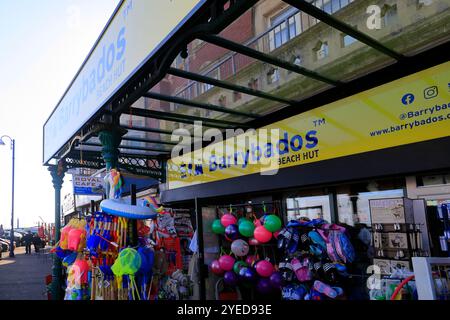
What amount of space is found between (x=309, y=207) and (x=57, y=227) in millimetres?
7305

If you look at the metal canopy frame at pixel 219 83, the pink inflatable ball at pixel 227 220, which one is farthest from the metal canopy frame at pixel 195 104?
the pink inflatable ball at pixel 227 220

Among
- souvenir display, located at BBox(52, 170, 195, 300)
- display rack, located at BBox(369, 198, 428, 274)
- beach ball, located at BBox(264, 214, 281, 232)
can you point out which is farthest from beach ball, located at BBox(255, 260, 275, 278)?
display rack, located at BBox(369, 198, 428, 274)

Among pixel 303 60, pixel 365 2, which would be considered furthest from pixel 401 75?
pixel 303 60

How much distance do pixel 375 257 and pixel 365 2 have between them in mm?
3437

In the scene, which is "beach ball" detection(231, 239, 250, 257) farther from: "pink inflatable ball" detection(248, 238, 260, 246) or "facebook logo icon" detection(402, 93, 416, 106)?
"facebook logo icon" detection(402, 93, 416, 106)

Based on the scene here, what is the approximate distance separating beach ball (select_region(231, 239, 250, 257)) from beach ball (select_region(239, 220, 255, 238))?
0.19 meters

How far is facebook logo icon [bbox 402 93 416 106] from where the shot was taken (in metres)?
4.64

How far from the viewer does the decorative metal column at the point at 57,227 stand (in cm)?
913

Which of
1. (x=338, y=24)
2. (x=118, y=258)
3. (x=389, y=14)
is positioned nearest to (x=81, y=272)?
(x=118, y=258)

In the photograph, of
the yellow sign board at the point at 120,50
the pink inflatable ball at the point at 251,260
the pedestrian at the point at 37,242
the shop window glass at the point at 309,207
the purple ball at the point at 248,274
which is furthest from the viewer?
the pedestrian at the point at 37,242

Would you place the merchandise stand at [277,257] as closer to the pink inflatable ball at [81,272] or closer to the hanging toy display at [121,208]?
the hanging toy display at [121,208]

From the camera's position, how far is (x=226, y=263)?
6879 mm

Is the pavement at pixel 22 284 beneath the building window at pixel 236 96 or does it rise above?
beneath

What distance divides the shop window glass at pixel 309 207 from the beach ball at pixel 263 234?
742 millimetres
